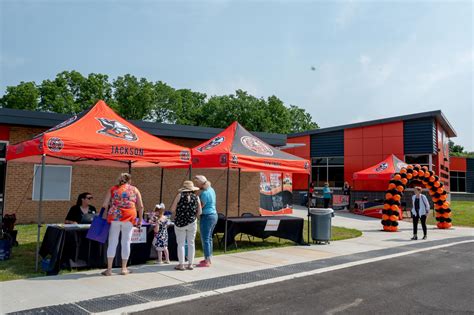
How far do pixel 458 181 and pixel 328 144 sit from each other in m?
25.7

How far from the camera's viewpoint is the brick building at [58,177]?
14102 millimetres

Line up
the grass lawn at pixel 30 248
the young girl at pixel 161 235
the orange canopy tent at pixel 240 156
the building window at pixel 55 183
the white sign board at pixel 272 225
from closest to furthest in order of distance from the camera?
1. the grass lawn at pixel 30 248
2. the young girl at pixel 161 235
3. the orange canopy tent at pixel 240 156
4. the white sign board at pixel 272 225
5. the building window at pixel 55 183

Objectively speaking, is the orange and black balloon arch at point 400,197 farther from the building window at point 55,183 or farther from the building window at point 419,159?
the building window at point 55,183

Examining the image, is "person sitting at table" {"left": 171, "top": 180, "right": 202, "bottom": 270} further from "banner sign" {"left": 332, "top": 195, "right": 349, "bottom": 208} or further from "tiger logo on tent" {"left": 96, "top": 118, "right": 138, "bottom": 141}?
"banner sign" {"left": 332, "top": 195, "right": 349, "bottom": 208}

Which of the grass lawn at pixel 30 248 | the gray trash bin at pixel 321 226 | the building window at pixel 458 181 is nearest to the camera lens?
the grass lawn at pixel 30 248

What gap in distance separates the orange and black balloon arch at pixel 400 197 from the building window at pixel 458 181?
3264 cm

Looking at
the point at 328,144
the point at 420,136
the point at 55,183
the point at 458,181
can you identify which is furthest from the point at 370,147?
→ the point at 458,181

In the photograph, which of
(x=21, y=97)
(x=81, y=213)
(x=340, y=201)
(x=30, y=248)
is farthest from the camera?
A: (x=21, y=97)

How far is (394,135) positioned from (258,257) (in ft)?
61.5

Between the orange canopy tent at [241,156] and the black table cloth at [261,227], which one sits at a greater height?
the orange canopy tent at [241,156]

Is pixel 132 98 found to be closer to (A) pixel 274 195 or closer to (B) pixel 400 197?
(A) pixel 274 195

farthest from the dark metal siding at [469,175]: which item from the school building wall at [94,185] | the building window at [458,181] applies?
the school building wall at [94,185]

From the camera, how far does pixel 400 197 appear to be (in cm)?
1695

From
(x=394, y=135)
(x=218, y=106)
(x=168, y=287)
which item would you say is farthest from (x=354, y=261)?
(x=218, y=106)
